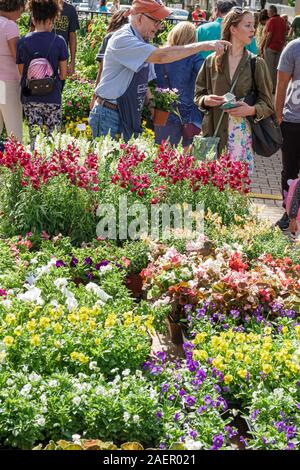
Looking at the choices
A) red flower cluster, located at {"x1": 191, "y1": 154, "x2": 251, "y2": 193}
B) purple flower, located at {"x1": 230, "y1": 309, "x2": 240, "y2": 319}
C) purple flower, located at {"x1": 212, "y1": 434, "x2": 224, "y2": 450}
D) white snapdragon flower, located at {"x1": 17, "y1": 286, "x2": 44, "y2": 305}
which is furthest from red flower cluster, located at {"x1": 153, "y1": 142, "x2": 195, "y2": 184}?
purple flower, located at {"x1": 212, "y1": 434, "x2": 224, "y2": 450}

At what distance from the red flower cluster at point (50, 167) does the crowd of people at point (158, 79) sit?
80 centimetres

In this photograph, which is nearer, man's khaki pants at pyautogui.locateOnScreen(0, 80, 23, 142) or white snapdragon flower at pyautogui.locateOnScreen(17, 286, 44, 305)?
white snapdragon flower at pyautogui.locateOnScreen(17, 286, 44, 305)

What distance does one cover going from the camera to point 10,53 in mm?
6777

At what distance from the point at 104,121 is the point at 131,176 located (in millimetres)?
A: 964

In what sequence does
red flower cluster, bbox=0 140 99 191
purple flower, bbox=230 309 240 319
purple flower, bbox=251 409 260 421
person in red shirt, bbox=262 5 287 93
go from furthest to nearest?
person in red shirt, bbox=262 5 287 93
red flower cluster, bbox=0 140 99 191
purple flower, bbox=230 309 240 319
purple flower, bbox=251 409 260 421

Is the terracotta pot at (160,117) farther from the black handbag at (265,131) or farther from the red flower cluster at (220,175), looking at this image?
the red flower cluster at (220,175)

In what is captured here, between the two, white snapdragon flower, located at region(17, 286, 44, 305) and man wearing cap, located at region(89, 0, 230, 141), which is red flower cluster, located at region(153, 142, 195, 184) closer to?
man wearing cap, located at region(89, 0, 230, 141)

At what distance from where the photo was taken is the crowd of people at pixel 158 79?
5.42 m

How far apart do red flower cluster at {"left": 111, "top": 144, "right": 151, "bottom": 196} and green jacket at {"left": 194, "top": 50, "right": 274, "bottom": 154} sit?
1.04m

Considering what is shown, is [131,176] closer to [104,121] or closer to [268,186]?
[104,121]

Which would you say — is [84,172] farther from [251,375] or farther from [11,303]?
[251,375]

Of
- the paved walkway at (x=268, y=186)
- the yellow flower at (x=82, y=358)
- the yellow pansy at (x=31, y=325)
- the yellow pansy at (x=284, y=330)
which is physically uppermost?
the yellow pansy at (x=31, y=325)

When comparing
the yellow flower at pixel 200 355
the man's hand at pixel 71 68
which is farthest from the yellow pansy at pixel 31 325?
the man's hand at pixel 71 68

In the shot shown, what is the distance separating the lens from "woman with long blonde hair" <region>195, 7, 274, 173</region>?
580cm
